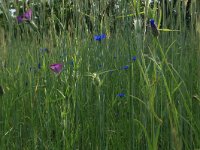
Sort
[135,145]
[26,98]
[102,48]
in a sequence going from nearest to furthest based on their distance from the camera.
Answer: [135,145] → [102,48] → [26,98]

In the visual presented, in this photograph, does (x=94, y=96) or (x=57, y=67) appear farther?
(x=94, y=96)

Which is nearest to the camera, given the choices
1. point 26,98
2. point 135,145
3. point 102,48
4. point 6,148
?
point 135,145

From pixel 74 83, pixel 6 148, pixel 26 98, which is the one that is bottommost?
pixel 6 148

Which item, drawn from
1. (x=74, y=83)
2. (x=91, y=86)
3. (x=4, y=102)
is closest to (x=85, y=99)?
(x=91, y=86)

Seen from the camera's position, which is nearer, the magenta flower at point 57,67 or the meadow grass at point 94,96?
the meadow grass at point 94,96

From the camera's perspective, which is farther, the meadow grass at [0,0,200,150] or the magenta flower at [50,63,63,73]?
the magenta flower at [50,63,63,73]

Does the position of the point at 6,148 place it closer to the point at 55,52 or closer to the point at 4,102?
the point at 4,102

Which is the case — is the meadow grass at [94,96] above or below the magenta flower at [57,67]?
below

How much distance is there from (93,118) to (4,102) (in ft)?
1.20

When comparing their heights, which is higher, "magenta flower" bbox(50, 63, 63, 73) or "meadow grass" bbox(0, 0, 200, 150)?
"magenta flower" bbox(50, 63, 63, 73)

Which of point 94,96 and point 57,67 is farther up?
point 57,67

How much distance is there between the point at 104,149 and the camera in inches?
48.5

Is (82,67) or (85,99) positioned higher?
(82,67)

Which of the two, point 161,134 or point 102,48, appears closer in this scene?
point 161,134
